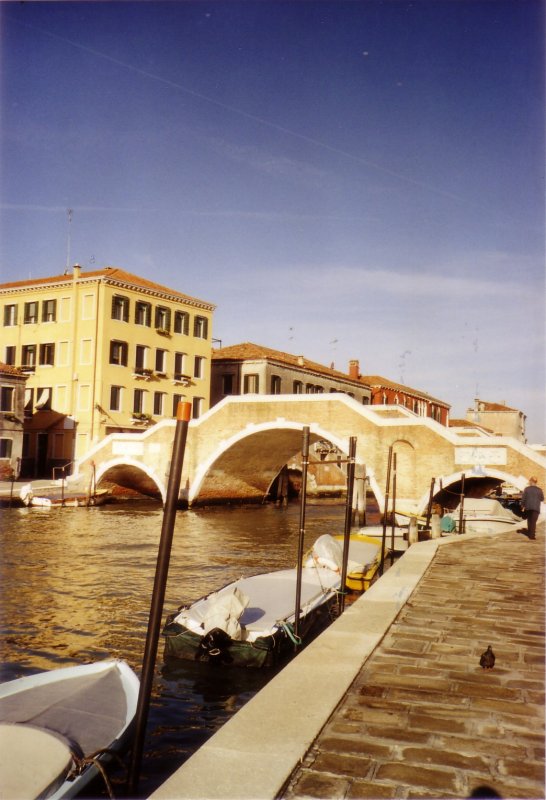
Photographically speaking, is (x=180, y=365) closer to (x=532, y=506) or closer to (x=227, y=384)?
(x=227, y=384)

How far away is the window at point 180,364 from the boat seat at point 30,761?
27314 millimetres

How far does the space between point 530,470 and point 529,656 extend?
1538 cm

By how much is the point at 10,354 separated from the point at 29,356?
1.11m

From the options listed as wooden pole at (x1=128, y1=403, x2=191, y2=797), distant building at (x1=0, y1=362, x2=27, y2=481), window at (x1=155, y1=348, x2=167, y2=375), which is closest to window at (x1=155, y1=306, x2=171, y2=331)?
window at (x1=155, y1=348, x2=167, y2=375)

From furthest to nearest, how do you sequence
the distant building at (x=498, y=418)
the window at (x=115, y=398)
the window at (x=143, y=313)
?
the distant building at (x=498, y=418), the window at (x=143, y=313), the window at (x=115, y=398)

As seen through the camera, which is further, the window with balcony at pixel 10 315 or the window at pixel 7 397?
the window with balcony at pixel 10 315

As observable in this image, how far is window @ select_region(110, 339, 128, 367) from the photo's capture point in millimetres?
28281

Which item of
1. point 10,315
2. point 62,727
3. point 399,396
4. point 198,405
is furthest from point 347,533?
point 399,396

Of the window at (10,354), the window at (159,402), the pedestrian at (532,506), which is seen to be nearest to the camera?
the pedestrian at (532,506)

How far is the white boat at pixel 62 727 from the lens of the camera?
3.63m

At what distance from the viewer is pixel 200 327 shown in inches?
1277

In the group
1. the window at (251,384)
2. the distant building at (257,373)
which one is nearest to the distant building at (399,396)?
the distant building at (257,373)

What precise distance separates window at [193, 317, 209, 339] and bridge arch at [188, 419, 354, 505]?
7.43 metres

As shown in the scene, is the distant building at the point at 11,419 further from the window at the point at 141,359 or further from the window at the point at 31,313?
the window at the point at 141,359
